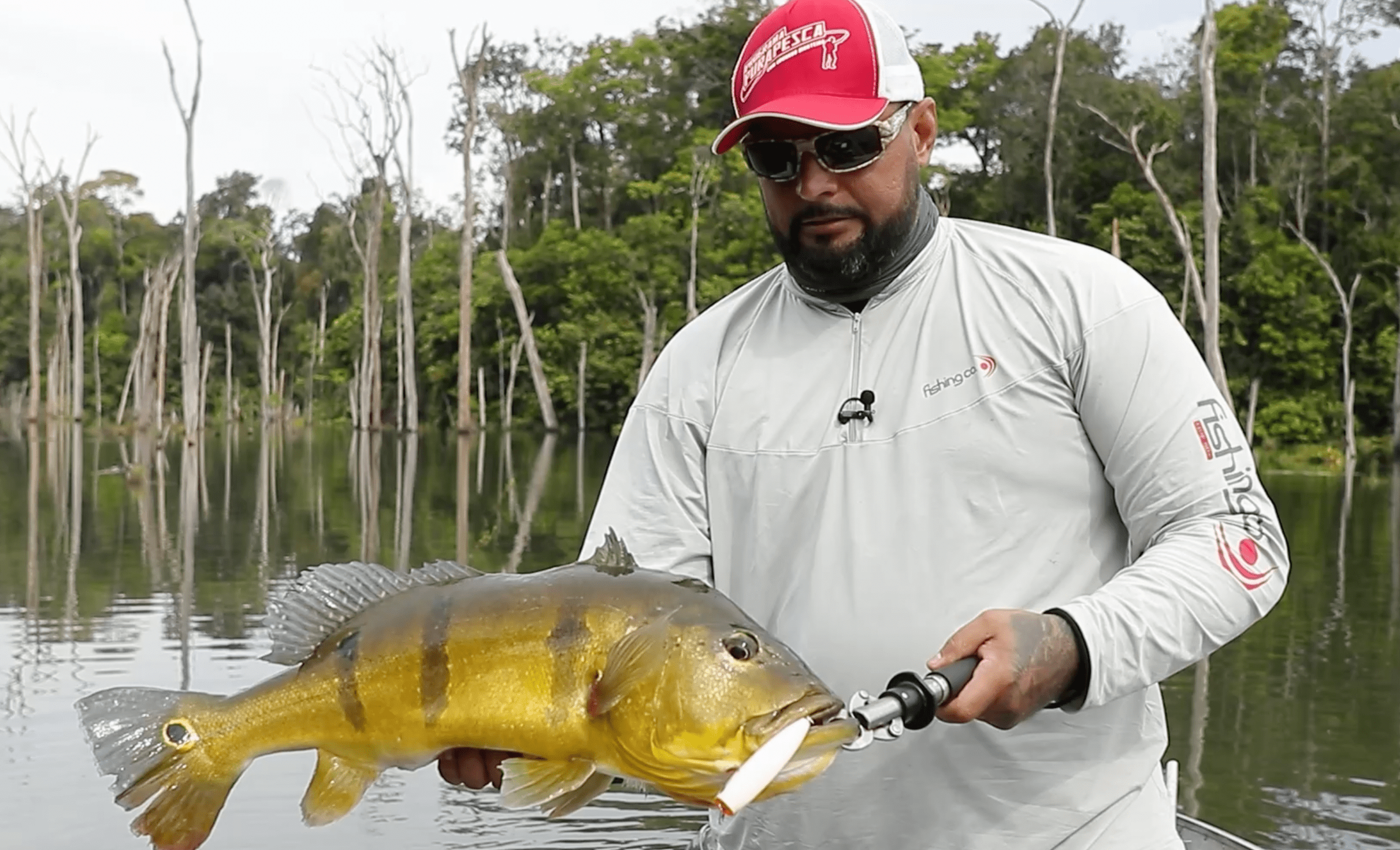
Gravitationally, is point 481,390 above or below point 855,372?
above

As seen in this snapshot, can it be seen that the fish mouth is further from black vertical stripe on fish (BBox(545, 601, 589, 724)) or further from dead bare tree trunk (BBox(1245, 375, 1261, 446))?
dead bare tree trunk (BBox(1245, 375, 1261, 446))

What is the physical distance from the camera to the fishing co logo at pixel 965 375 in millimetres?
2451

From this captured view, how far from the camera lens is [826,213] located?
2.59 m

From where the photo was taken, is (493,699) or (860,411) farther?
(860,411)

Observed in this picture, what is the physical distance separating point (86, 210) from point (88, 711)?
2933 inches

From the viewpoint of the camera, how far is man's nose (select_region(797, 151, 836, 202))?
2.57 meters

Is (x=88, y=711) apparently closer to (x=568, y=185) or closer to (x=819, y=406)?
(x=819, y=406)

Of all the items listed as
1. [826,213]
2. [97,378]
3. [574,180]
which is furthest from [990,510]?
[97,378]

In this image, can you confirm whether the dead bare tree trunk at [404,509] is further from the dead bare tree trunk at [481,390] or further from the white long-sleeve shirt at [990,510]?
the dead bare tree trunk at [481,390]

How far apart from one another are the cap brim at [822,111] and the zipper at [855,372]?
1.13 ft

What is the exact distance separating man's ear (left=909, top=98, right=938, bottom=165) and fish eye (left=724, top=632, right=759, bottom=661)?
3.52ft

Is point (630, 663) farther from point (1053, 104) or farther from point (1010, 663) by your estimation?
point (1053, 104)

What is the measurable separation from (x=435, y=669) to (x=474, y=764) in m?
0.18

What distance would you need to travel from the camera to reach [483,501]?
21219 millimetres
